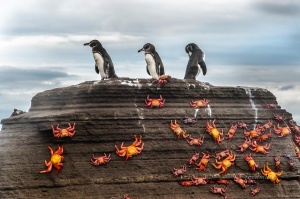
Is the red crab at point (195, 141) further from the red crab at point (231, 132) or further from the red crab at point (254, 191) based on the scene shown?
the red crab at point (254, 191)

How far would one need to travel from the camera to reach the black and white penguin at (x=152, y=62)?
20000 mm

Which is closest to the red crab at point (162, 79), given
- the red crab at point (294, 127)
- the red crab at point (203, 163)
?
the red crab at point (203, 163)

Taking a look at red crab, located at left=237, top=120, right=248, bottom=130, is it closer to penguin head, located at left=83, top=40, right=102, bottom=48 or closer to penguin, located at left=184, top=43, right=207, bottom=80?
penguin, located at left=184, top=43, right=207, bottom=80

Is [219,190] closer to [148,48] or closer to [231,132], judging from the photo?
[231,132]

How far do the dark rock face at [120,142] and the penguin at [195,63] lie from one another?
1424 mm

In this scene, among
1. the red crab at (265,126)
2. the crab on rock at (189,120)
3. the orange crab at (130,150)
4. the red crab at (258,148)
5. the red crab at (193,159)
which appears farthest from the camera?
the red crab at (265,126)

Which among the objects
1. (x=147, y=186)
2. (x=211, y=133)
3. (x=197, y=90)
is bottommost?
(x=147, y=186)

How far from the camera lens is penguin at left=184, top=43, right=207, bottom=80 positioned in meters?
20.9

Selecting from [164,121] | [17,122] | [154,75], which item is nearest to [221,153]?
[164,121]

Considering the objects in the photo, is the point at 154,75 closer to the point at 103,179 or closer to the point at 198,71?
the point at 198,71

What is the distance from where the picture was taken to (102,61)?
19.9 m

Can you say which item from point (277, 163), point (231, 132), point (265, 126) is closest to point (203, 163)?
point (231, 132)

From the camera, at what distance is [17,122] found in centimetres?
1816

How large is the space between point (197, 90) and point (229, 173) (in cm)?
241
